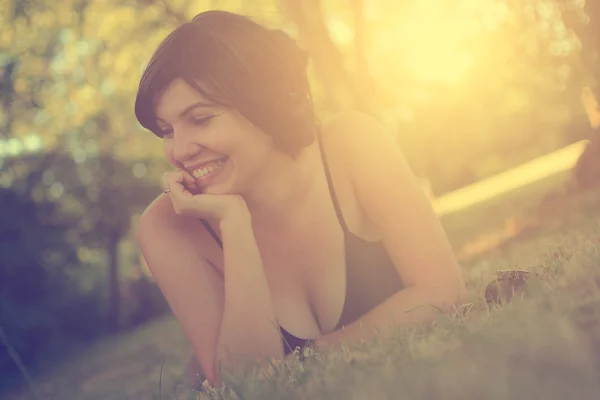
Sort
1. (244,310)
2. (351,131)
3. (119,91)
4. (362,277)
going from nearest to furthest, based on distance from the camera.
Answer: (244,310)
(351,131)
(362,277)
(119,91)

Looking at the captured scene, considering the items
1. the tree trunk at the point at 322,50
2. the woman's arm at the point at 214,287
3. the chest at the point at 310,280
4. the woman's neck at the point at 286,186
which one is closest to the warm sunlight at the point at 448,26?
the tree trunk at the point at 322,50

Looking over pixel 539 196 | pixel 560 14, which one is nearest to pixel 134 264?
pixel 539 196

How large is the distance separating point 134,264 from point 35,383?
20.3 ft

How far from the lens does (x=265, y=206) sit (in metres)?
3.27

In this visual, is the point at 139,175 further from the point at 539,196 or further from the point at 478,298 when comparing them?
the point at 478,298

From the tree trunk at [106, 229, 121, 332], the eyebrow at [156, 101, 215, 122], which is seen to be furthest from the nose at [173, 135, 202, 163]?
the tree trunk at [106, 229, 121, 332]

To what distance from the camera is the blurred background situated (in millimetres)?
7742

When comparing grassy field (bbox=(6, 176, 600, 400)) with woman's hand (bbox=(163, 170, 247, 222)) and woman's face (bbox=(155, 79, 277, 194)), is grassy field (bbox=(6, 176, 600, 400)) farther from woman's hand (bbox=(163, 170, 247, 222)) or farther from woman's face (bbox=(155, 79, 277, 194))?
woman's face (bbox=(155, 79, 277, 194))

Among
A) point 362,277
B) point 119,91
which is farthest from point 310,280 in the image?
point 119,91

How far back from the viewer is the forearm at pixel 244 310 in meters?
2.82

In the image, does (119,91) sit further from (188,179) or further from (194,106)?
(194,106)

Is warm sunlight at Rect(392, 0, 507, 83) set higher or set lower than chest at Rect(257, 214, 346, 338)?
higher

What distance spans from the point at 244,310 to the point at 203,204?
20.5 inches

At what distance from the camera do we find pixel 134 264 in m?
16.2
